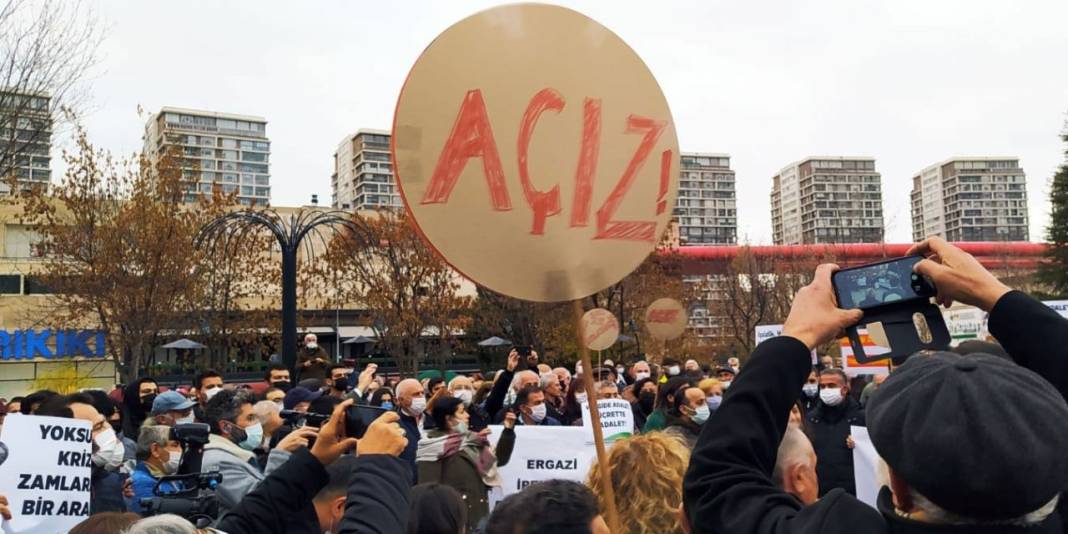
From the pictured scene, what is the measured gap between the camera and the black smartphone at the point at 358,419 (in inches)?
111

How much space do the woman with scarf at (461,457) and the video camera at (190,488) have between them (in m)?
1.65

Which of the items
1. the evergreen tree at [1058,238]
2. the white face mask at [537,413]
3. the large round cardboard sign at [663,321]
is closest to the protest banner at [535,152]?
the white face mask at [537,413]

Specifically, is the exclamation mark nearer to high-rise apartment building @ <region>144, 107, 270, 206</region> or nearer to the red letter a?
the red letter a

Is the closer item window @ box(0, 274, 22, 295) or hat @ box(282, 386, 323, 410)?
hat @ box(282, 386, 323, 410)

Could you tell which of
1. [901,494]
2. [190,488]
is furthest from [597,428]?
[190,488]

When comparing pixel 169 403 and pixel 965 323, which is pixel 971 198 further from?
pixel 169 403

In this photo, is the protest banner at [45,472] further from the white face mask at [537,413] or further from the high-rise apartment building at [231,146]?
the high-rise apartment building at [231,146]

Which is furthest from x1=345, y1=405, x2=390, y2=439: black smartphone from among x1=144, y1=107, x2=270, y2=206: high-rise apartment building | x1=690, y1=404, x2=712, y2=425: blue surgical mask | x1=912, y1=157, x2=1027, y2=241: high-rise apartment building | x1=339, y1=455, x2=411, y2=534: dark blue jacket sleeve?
x1=912, y1=157, x2=1027, y2=241: high-rise apartment building

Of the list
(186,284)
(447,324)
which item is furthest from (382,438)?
(447,324)

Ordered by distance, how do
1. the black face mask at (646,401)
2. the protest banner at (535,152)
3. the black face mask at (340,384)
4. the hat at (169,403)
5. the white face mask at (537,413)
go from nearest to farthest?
the protest banner at (535,152), the hat at (169,403), the white face mask at (537,413), the black face mask at (340,384), the black face mask at (646,401)

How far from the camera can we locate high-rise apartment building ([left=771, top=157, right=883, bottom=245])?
95812 millimetres

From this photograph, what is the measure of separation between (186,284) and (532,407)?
19169mm

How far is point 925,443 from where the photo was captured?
136 centimetres

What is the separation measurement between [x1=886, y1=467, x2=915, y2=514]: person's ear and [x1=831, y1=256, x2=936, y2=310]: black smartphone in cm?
47
